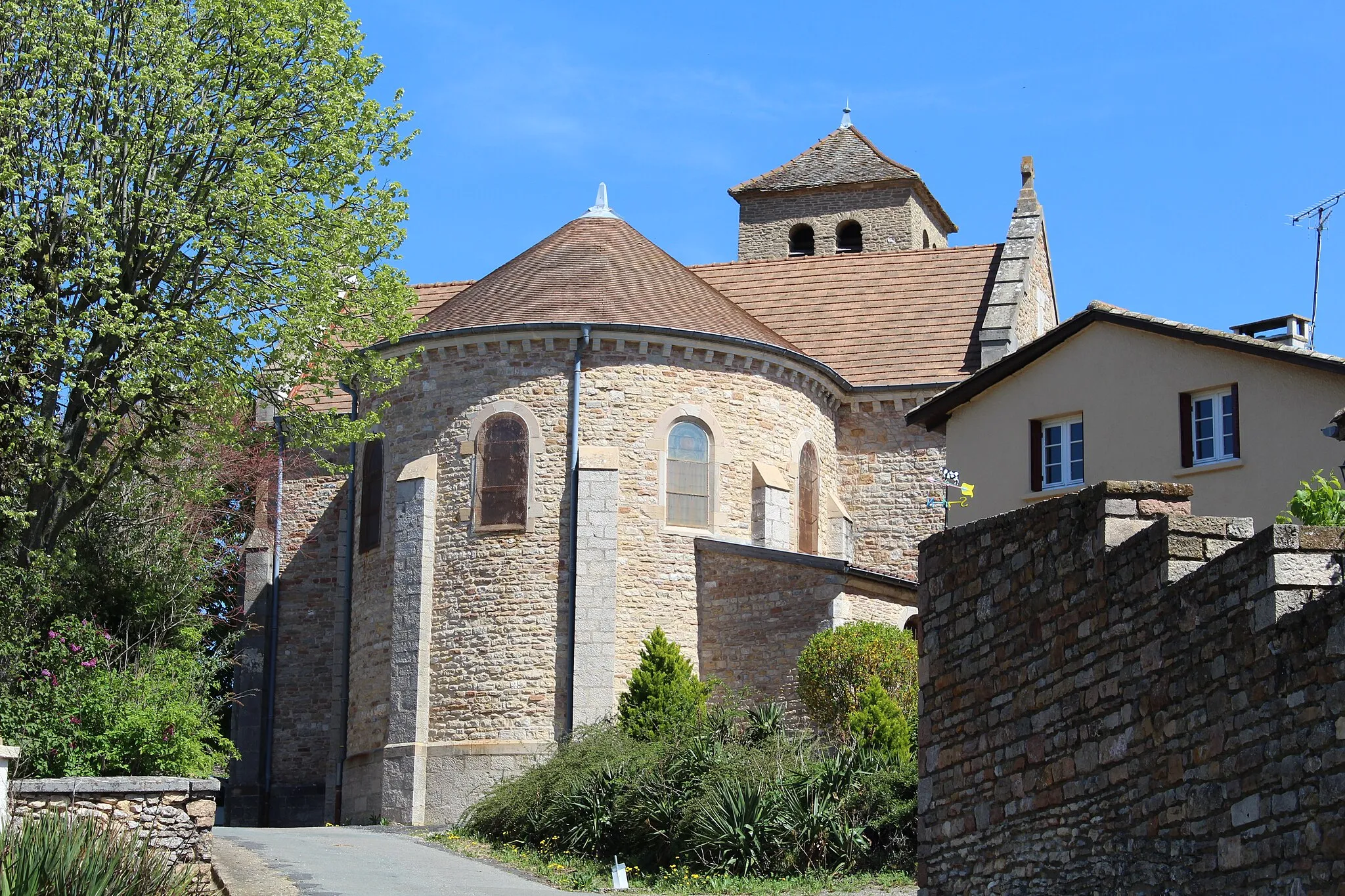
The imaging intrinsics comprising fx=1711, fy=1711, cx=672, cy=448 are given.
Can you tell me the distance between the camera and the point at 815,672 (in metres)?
25.6

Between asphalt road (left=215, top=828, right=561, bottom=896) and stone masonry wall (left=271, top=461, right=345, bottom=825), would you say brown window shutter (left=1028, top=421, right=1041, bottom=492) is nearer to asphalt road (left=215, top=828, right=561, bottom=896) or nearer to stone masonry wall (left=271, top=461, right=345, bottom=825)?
asphalt road (left=215, top=828, right=561, bottom=896)

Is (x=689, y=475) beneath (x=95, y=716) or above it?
above

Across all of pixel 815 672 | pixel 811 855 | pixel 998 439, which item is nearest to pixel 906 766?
pixel 811 855

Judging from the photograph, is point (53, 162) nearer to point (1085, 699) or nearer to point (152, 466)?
point (152, 466)

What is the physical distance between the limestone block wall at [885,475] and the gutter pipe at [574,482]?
618 cm

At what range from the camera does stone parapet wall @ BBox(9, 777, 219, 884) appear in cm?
1714

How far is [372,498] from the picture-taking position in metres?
30.4

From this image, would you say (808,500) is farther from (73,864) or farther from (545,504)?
(73,864)

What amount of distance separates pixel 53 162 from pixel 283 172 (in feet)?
9.40

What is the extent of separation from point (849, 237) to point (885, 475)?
710 inches

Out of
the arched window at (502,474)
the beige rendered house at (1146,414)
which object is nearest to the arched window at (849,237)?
the arched window at (502,474)

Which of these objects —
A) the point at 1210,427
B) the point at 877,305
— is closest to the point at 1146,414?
the point at 1210,427

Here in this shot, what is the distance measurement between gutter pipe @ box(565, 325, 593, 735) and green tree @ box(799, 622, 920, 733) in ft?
12.7

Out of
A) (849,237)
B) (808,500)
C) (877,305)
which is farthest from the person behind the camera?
(849,237)
